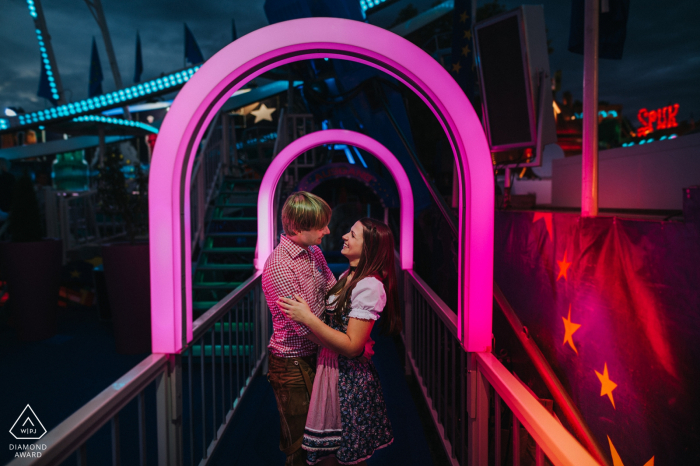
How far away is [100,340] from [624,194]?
9.09 meters

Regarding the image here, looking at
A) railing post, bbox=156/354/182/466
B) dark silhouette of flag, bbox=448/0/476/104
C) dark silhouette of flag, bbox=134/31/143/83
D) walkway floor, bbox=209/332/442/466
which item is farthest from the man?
dark silhouette of flag, bbox=134/31/143/83

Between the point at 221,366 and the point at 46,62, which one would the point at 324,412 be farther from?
the point at 46,62

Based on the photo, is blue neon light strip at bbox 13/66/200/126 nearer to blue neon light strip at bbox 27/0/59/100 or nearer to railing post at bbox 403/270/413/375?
blue neon light strip at bbox 27/0/59/100

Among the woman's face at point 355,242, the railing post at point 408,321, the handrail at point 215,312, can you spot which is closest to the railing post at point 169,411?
the handrail at point 215,312

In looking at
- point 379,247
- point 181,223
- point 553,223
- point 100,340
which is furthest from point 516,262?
point 100,340

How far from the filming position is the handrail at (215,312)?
227 centimetres

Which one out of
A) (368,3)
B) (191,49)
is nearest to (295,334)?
(368,3)

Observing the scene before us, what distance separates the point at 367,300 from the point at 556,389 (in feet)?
9.62

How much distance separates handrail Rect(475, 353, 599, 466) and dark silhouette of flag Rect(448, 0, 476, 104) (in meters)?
6.01

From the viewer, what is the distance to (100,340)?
5.39 metres

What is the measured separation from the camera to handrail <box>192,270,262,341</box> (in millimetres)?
2266

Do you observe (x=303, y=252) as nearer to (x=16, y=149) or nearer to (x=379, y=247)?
(x=379, y=247)

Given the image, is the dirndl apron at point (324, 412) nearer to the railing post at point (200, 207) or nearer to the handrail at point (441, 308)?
the handrail at point (441, 308)

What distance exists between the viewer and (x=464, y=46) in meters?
6.71
